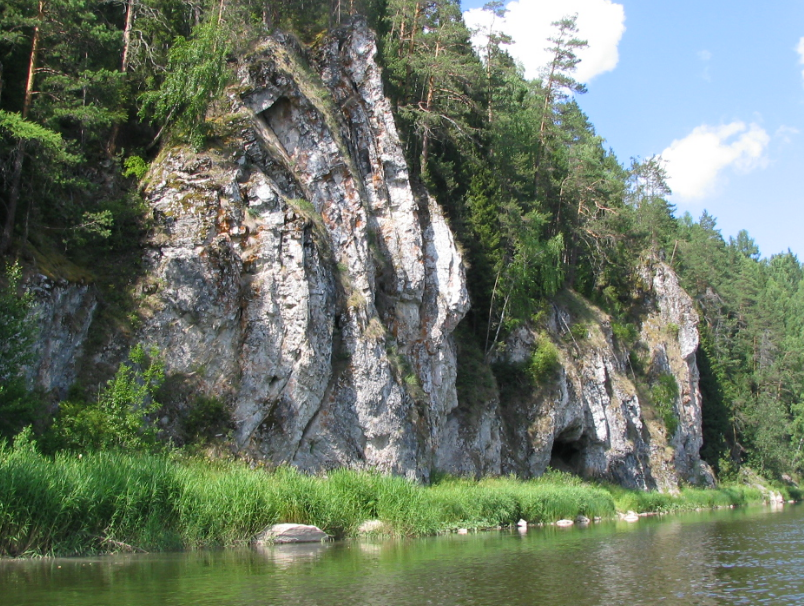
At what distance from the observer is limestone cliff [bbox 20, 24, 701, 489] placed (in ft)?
77.0

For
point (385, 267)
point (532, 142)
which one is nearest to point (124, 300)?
point (385, 267)

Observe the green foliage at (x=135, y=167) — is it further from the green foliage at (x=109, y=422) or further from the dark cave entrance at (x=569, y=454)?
the dark cave entrance at (x=569, y=454)

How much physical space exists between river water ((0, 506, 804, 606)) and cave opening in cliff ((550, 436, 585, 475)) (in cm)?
2333

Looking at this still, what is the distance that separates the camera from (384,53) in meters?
38.6

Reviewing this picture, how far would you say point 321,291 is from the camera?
2595 centimetres

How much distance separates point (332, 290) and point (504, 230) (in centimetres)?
1670

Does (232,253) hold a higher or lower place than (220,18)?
lower

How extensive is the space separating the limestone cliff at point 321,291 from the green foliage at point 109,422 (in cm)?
197

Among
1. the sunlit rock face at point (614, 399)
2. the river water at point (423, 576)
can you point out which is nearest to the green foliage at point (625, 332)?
the sunlit rock face at point (614, 399)

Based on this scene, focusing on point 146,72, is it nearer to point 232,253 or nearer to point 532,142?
point 232,253

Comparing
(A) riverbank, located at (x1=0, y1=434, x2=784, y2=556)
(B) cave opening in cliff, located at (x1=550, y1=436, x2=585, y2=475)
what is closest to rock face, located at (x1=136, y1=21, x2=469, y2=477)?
(A) riverbank, located at (x1=0, y1=434, x2=784, y2=556)

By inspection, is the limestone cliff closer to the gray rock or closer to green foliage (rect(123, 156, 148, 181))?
green foliage (rect(123, 156, 148, 181))

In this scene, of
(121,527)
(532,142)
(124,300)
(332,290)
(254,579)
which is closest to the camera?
(254,579)

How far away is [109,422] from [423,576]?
10108 mm
